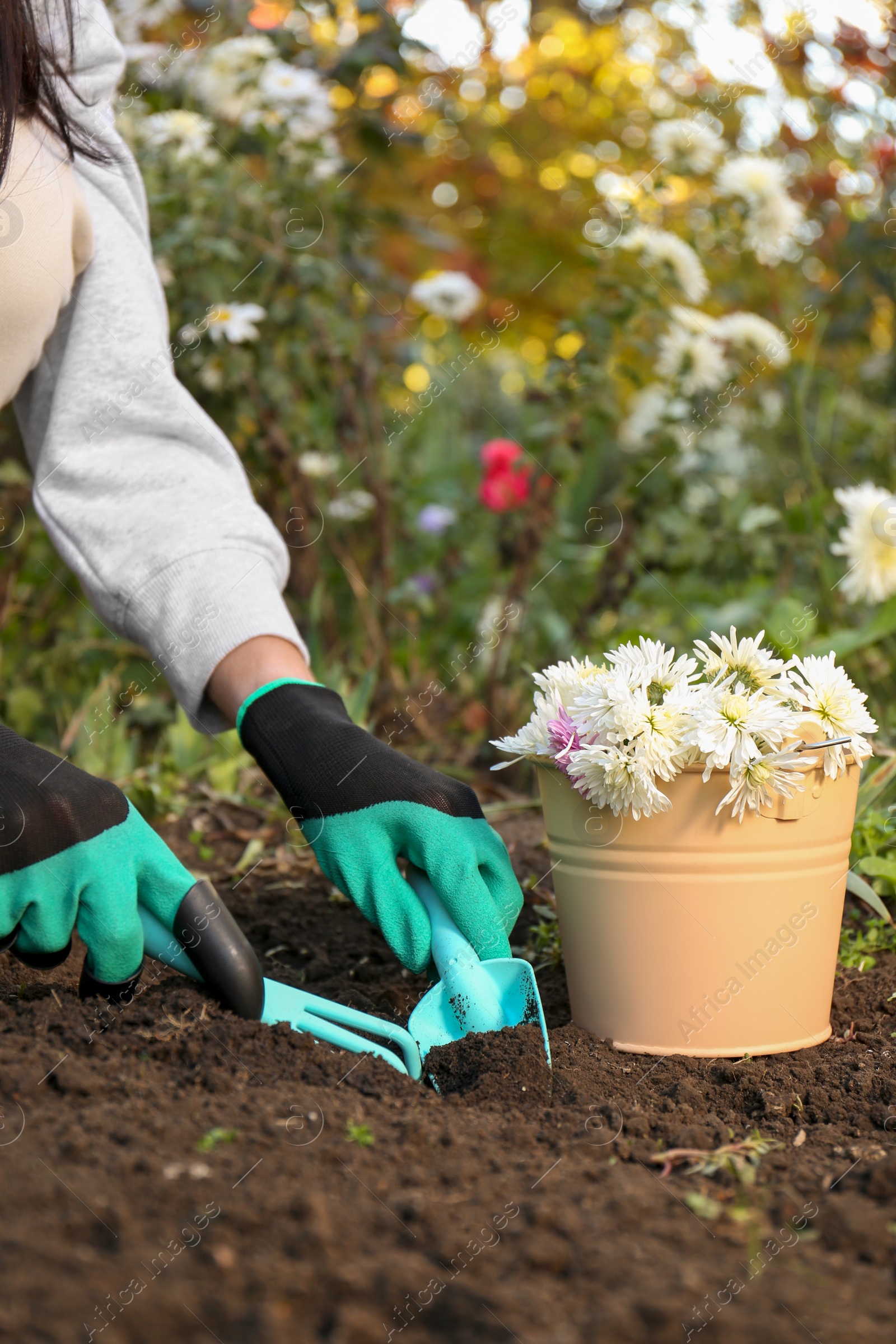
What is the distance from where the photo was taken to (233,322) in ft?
7.25

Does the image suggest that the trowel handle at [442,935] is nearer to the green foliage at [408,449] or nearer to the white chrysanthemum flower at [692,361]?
the green foliage at [408,449]

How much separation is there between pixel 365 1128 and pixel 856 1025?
0.72 meters

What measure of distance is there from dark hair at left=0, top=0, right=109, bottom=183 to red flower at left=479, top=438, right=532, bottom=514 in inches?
53.2

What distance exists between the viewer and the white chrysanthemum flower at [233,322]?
2209mm

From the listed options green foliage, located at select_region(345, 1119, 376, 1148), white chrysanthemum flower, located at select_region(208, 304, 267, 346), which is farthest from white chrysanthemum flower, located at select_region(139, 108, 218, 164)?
green foliage, located at select_region(345, 1119, 376, 1148)

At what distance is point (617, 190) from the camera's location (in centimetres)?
239

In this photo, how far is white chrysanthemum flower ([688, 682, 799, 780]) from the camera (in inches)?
42.8

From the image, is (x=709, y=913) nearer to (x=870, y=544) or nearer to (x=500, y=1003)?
(x=500, y=1003)

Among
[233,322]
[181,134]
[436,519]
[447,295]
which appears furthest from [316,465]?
[181,134]

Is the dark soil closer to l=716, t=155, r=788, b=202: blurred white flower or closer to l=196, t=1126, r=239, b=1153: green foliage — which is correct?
l=196, t=1126, r=239, b=1153: green foliage

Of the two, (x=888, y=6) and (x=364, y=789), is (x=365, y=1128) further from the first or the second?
(x=888, y=6)

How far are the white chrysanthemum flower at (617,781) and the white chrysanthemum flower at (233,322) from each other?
142 cm

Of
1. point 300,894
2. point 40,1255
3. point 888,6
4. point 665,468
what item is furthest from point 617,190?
point 40,1255

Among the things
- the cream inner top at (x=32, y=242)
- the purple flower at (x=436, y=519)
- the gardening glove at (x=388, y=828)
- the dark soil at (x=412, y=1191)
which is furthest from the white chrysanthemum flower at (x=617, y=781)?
the purple flower at (x=436, y=519)
